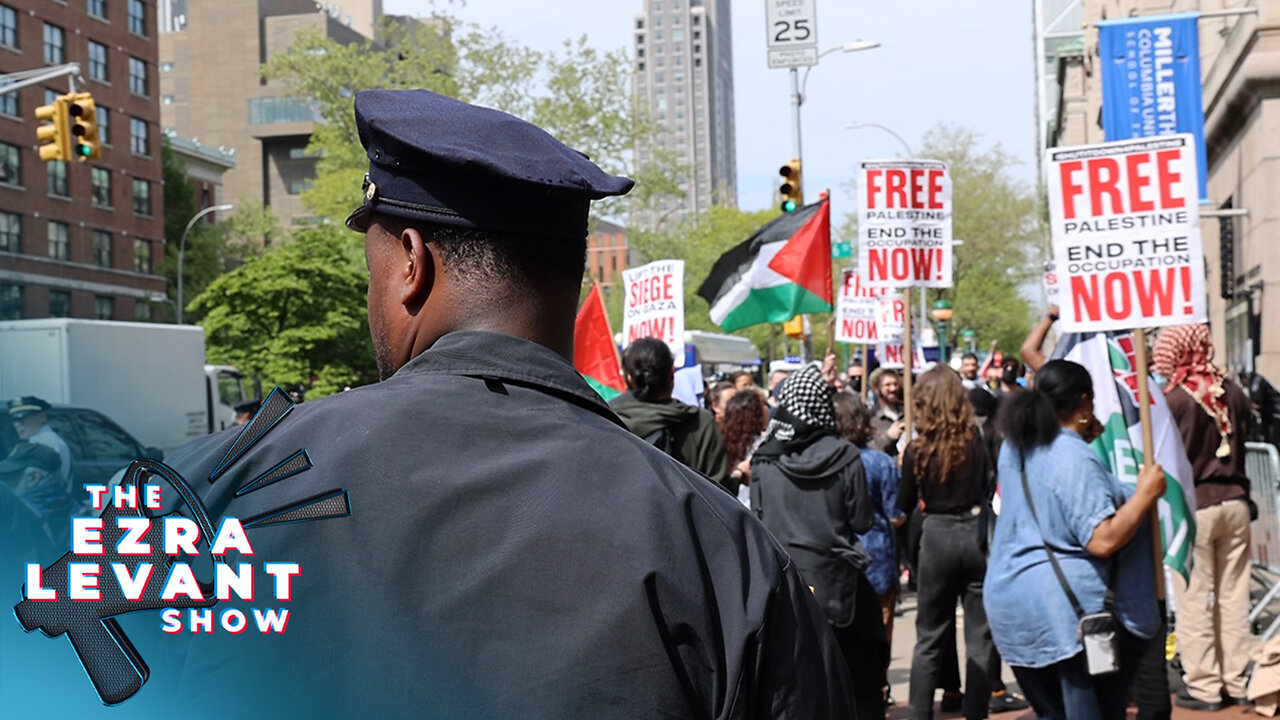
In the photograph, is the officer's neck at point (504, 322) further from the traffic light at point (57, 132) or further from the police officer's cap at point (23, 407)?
the traffic light at point (57, 132)

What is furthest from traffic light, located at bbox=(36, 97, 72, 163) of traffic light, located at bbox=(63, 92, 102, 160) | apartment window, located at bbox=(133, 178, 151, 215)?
apartment window, located at bbox=(133, 178, 151, 215)

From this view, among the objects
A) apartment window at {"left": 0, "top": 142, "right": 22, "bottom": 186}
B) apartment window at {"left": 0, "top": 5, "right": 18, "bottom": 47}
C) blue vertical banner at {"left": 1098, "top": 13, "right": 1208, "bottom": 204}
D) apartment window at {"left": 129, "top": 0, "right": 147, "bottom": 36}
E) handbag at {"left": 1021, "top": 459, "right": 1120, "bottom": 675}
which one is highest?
apartment window at {"left": 129, "top": 0, "right": 147, "bottom": 36}

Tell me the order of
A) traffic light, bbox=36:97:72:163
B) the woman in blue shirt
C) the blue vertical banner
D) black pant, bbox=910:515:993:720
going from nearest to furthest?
the woman in blue shirt < black pant, bbox=910:515:993:720 < the blue vertical banner < traffic light, bbox=36:97:72:163

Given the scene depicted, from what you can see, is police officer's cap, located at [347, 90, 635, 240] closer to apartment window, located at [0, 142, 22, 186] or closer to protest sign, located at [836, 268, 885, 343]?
protest sign, located at [836, 268, 885, 343]

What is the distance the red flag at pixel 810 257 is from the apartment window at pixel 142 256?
53.6m

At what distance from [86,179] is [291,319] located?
1858 cm

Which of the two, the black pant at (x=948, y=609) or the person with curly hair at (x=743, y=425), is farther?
the person with curly hair at (x=743, y=425)

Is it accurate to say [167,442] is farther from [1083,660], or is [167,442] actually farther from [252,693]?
[252,693]

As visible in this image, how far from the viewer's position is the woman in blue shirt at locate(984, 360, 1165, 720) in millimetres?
5293

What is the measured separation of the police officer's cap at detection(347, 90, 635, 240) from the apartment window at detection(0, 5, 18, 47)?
47341 mm

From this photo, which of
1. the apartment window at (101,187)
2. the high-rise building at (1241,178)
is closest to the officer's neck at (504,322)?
the high-rise building at (1241,178)

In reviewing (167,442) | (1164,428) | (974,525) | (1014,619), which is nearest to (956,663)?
(974,525)

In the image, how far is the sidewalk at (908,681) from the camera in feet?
25.5

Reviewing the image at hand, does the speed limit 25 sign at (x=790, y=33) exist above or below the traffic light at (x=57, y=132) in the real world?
above
